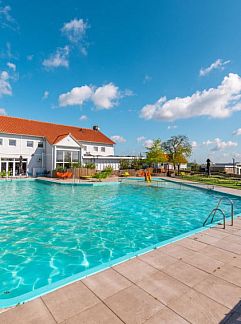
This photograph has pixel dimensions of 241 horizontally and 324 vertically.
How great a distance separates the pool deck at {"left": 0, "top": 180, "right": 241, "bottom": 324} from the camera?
2475 millimetres

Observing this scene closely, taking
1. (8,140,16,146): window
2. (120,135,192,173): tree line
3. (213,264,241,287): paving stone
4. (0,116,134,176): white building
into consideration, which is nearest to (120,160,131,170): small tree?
(120,135,192,173): tree line

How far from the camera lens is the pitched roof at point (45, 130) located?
2623 cm

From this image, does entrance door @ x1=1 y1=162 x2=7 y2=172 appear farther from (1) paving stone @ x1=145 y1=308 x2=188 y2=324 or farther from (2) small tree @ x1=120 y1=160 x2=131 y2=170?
(1) paving stone @ x1=145 y1=308 x2=188 y2=324

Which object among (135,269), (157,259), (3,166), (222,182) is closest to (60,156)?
(3,166)

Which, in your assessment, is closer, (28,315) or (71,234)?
(28,315)

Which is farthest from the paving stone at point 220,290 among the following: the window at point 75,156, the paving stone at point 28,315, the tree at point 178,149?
the tree at point 178,149

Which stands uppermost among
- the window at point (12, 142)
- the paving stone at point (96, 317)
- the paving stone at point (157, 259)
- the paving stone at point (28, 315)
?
the window at point (12, 142)

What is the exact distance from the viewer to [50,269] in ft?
16.1

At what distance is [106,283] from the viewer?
127 inches

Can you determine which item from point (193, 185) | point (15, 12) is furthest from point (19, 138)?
point (193, 185)

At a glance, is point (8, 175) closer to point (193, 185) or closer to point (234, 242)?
point (193, 185)

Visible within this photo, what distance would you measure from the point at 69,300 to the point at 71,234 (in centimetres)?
452

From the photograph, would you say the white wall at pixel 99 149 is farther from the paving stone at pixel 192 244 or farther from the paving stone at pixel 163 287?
the paving stone at pixel 163 287

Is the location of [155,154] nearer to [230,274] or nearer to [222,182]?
[222,182]
